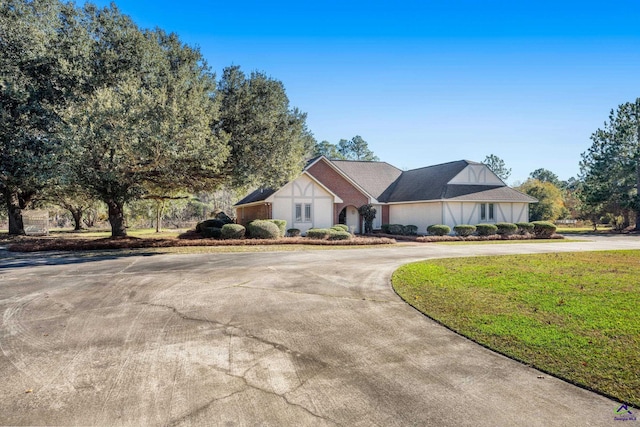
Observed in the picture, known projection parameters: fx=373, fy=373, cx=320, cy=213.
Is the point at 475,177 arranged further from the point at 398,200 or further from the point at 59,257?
the point at 59,257

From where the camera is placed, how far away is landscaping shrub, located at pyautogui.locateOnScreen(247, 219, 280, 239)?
23.8 meters

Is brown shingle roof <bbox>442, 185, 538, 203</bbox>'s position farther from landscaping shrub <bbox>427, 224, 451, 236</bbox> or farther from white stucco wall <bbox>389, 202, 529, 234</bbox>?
landscaping shrub <bbox>427, 224, 451, 236</bbox>

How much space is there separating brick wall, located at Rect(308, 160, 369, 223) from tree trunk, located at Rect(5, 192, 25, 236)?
74.6 ft

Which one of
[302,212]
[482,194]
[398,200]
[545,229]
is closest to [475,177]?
[482,194]

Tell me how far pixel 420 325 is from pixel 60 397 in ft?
17.2

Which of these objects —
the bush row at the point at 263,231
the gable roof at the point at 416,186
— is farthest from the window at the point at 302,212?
the gable roof at the point at 416,186

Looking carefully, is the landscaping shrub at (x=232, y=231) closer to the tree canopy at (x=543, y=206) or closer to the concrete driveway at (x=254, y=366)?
the concrete driveway at (x=254, y=366)

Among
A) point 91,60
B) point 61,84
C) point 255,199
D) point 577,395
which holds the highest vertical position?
point 91,60

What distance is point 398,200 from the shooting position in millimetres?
34094

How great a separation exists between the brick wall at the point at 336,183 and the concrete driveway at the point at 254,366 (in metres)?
23.9

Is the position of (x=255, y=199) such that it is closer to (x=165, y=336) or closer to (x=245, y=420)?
(x=165, y=336)

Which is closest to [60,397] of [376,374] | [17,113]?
[376,374]

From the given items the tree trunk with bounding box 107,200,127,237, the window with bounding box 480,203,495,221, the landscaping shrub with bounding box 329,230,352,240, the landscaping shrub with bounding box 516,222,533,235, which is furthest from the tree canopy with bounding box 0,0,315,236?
the landscaping shrub with bounding box 516,222,533,235

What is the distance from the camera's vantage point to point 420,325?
660 cm
